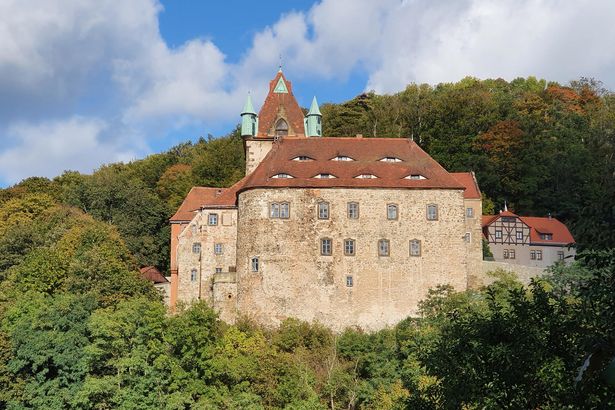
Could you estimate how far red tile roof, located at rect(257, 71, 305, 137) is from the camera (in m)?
45.5

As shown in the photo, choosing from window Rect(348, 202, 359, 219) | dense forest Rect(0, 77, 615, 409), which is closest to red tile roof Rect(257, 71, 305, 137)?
window Rect(348, 202, 359, 219)

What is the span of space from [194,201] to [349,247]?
533 inches

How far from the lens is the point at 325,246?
3812 cm

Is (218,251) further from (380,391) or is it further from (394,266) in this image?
(380,391)

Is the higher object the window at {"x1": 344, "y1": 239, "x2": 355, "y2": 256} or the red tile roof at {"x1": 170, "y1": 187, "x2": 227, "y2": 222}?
the red tile roof at {"x1": 170, "y1": 187, "x2": 227, "y2": 222}

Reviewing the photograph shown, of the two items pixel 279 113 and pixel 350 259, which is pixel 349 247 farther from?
pixel 279 113

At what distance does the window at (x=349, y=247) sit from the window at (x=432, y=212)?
4.50 metres

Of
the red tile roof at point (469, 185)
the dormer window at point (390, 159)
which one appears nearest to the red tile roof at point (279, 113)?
the dormer window at point (390, 159)

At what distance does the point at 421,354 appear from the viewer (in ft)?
50.1

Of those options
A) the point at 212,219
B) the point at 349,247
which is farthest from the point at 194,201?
the point at 349,247

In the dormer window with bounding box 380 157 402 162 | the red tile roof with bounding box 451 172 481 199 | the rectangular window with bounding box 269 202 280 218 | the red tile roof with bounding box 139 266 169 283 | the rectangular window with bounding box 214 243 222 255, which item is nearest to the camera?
the rectangular window with bounding box 269 202 280 218

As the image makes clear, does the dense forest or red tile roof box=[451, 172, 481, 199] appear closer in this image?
the dense forest

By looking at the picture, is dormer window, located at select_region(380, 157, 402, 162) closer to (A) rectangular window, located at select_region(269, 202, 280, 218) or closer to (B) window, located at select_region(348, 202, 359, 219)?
(B) window, located at select_region(348, 202, 359, 219)

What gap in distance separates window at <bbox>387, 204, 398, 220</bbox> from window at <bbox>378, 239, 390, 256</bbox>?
1.34m
